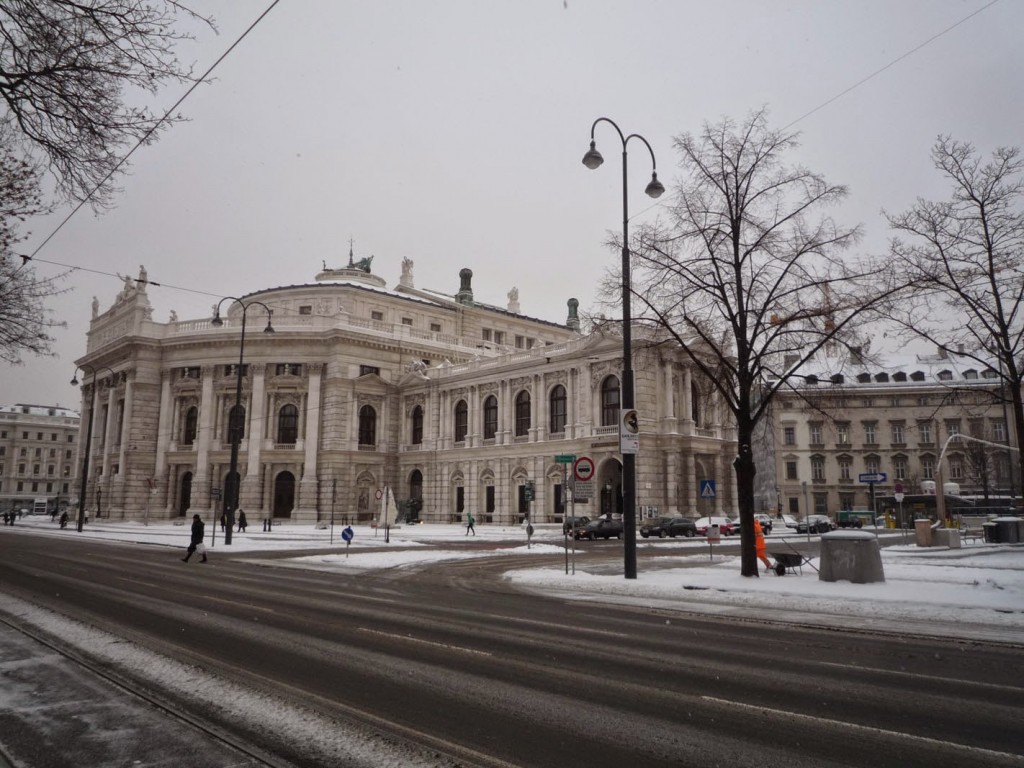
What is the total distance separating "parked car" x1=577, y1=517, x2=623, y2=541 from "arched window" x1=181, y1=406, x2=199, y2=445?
131 ft

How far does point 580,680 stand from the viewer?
23.6 feet

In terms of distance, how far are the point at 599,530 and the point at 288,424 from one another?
1313 inches

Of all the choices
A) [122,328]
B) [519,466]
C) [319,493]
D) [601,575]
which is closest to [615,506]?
[519,466]

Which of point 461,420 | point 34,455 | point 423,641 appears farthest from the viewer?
point 34,455

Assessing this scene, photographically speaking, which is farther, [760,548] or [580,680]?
[760,548]

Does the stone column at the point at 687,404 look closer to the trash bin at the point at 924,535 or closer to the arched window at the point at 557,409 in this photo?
the arched window at the point at 557,409

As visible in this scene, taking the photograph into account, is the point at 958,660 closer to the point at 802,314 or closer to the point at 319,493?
the point at 802,314

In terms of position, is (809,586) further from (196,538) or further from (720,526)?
(720,526)

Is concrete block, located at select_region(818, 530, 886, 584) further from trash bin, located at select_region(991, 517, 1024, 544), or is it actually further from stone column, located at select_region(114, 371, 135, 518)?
stone column, located at select_region(114, 371, 135, 518)

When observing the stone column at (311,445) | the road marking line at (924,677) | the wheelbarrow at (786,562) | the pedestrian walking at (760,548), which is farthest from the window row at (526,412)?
the road marking line at (924,677)

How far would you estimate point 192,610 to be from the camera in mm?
12086

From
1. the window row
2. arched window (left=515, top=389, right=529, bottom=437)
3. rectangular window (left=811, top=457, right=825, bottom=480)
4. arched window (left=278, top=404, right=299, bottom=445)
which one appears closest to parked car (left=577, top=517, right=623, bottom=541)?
the window row

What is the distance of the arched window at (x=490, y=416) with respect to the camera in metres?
57.4

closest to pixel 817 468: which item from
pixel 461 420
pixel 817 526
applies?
pixel 817 526
